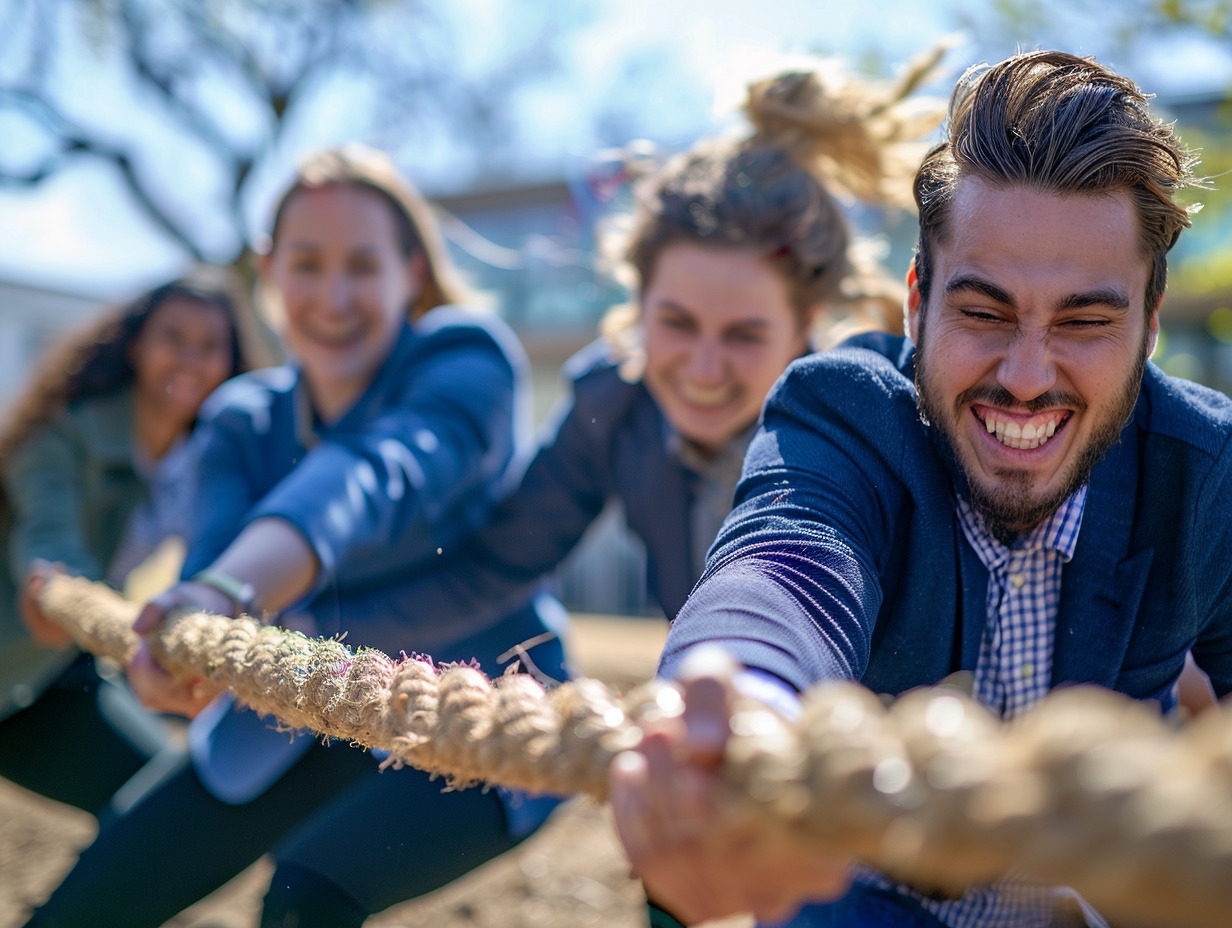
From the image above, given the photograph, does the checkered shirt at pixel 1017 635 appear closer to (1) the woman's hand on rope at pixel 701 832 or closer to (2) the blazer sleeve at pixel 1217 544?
(2) the blazer sleeve at pixel 1217 544

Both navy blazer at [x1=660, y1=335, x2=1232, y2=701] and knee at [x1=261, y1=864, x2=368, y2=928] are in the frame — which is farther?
knee at [x1=261, y1=864, x2=368, y2=928]

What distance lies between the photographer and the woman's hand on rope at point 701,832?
603 mm

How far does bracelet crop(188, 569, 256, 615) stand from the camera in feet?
5.10

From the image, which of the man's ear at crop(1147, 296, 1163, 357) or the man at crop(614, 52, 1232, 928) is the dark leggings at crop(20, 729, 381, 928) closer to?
the man at crop(614, 52, 1232, 928)

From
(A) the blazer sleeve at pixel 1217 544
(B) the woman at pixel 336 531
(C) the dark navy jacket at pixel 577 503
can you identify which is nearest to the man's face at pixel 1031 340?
(A) the blazer sleeve at pixel 1217 544

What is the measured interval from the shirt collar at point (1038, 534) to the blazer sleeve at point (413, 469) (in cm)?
108

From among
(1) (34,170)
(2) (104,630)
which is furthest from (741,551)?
(1) (34,170)

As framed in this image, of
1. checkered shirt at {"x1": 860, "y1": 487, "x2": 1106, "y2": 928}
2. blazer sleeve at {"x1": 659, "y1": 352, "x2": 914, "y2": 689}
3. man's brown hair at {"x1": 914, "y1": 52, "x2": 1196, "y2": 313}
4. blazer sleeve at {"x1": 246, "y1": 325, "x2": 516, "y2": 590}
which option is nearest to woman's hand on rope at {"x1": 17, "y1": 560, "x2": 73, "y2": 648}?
blazer sleeve at {"x1": 246, "y1": 325, "x2": 516, "y2": 590}

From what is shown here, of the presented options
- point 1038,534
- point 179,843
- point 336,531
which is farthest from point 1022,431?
point 179,843

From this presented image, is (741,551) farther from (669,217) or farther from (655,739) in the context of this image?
(669,217)

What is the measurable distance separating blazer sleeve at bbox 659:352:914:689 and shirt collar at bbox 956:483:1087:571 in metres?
0.11

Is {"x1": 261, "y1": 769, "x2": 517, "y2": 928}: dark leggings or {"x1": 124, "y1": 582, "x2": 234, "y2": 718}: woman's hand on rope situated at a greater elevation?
{"x1": 124, "y1": 582, "x2": 234, "y2": 718}: woman's hand on rope

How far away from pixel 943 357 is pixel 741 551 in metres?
0.34

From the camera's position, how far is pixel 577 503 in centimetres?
207
